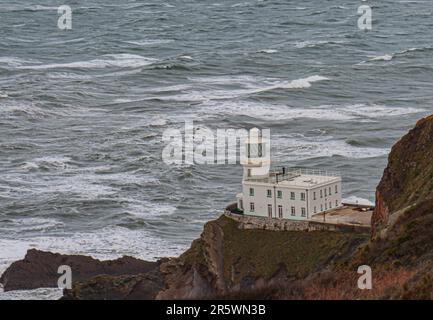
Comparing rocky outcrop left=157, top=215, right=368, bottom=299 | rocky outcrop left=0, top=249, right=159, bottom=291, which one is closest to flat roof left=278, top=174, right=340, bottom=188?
rocky outcrop left=157, top=215, right=368, bottom=299

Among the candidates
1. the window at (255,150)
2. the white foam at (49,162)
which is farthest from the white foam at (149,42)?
the window at (255,150)

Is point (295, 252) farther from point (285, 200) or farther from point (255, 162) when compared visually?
point (255, 162)

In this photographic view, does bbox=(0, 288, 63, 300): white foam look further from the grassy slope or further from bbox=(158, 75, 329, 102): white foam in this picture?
bbox=(158, 75, 329, 102): white foam

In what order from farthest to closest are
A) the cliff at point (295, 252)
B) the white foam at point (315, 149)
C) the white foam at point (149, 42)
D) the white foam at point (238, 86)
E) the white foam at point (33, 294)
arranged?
the white foam at point (149, 42) < the white foam at point (238, 86) < the white foam at point (315, 149) < the white foam at point (33, 294) < the cliff at point (295, 252)

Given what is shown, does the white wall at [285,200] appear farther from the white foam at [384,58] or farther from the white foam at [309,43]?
the white foam at [309,43]

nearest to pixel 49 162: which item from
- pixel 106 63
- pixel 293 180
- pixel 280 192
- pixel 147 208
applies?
pixel 147 208

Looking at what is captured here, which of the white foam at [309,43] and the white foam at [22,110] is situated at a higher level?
the white foam at [309,43]
